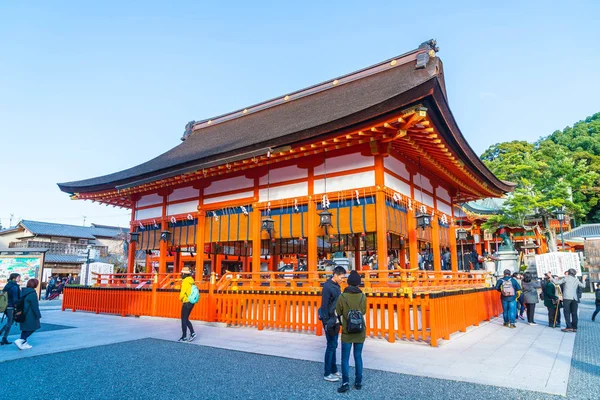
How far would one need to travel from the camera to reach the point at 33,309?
759cm

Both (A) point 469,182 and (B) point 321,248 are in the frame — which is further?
(B) point 321,248

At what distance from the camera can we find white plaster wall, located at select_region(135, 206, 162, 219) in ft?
51.6

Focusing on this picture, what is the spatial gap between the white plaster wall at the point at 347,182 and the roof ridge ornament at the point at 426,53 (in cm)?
552

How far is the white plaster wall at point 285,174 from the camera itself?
11855mm

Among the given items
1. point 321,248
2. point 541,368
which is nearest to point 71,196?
point 321,248

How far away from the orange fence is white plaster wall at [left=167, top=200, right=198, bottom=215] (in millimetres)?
3224

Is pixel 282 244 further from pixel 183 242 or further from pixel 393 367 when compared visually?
pixel 393 367

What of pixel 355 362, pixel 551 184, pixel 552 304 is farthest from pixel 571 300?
pixel 551 184

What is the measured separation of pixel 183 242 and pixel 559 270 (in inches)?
669

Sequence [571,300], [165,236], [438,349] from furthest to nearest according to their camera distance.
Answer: [165,236] < [571,300] < [438,349]

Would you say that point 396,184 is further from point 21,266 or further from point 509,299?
point 21,266

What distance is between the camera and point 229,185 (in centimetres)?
1354

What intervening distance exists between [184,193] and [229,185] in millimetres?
2466

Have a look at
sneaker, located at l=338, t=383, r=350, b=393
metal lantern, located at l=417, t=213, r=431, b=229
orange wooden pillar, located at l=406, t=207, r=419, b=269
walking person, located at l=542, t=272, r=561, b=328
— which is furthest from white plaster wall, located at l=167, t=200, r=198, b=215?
walking person, located at l=542, t=272, r=561, b=328
